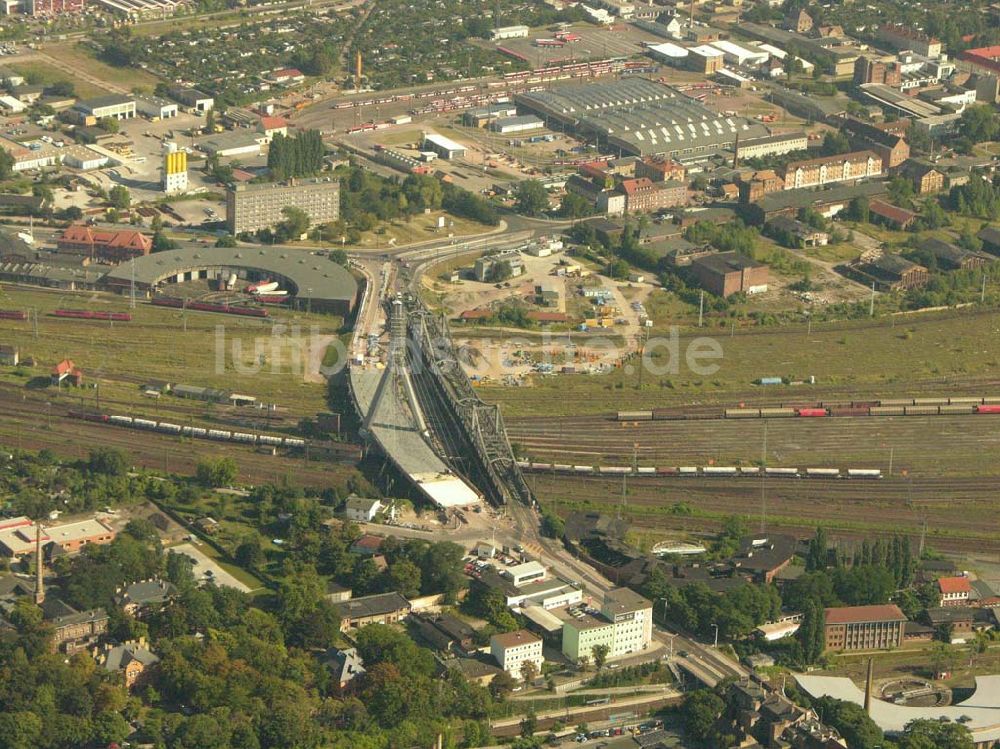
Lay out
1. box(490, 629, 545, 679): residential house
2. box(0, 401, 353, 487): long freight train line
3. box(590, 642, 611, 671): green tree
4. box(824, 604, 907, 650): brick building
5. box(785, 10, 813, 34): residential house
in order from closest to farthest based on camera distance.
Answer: box(490, 629, 545, 679): residential house
box(590, 642, 611, 671): green tree
box(824, 604, 907, 650): brick building
box(0, 401, 353, 487): long freight train line
box(785, 10, 813, 34): residential house

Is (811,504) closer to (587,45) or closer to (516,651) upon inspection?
(516,651)

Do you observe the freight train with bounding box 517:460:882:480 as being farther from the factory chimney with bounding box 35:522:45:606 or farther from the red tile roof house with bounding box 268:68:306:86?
the red tile roof house with bounding box 268:68:306:86

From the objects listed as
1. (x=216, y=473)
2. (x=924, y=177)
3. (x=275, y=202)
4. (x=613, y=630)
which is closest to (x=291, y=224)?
(x=275, y=202)

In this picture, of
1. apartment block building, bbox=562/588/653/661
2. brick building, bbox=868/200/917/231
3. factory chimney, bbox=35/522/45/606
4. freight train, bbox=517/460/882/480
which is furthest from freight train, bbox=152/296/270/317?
brick building, bbox=868/200/917/231

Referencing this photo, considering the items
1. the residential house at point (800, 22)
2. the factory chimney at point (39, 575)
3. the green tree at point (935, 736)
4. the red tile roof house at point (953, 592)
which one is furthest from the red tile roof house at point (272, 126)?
the green tree at point (935, 736)

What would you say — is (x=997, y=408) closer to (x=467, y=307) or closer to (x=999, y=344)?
(x=999, y=344)
